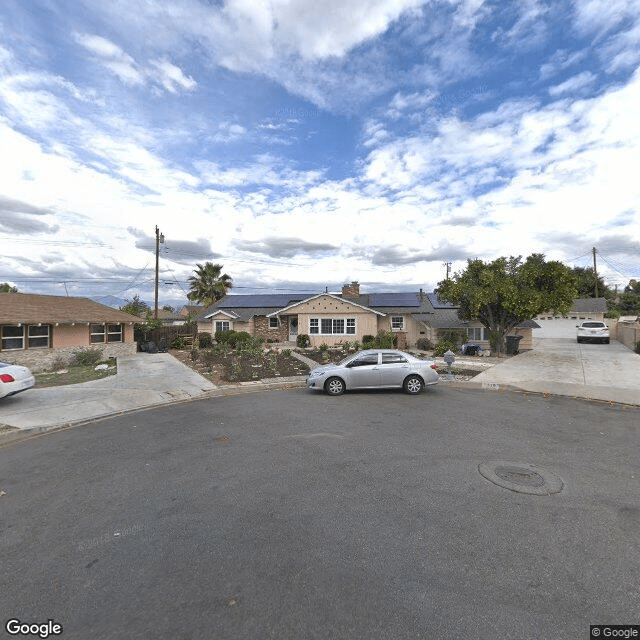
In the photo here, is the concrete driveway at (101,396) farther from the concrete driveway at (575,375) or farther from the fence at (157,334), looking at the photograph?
the concrete driveway at (575,375)

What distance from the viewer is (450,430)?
26.9 ft

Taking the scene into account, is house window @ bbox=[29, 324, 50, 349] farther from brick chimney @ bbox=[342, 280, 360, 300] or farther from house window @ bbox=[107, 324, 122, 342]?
brick chimney @ bbox=[342, 280, 360, 300]

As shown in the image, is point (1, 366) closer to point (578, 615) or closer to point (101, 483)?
point (101, 483)

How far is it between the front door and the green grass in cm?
1514

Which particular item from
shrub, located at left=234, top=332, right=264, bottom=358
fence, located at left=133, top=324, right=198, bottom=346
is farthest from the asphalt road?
fence, located at left=133, top=324, right=198, bottom=346

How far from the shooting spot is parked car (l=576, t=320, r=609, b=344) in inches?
1134

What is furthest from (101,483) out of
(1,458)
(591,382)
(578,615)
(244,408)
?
(591,382)

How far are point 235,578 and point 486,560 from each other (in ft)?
8.31

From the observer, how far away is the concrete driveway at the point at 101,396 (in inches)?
386

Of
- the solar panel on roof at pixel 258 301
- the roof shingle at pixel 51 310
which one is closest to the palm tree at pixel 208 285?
the solar panel on roof at pixel 258 301

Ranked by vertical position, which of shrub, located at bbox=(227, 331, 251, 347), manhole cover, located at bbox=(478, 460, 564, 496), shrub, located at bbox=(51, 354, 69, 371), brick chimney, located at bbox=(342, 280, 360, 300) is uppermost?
brick chimney, located at bbox=(342, 280, 360, 300)

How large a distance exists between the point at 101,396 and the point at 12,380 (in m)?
2.39

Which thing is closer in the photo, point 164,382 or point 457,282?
point 164,382

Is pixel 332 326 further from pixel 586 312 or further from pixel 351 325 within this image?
pixel 586 312
